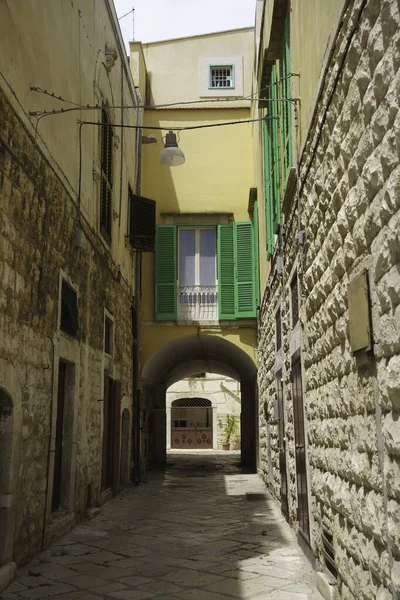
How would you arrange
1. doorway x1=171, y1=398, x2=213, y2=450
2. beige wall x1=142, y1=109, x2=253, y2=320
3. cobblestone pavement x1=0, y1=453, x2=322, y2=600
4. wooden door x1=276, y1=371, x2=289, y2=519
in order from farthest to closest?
doorway x1=171, y1=398, x2=213, y2=450 → beige wall x1=142, y1=109, x2=253, y2=320 → wooden door x1=276, y1=371, x2=289, y2=519 → cobblestone pavement x1=0, y1=453, x2=322, y2=600

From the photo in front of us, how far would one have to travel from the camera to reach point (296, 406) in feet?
21.1

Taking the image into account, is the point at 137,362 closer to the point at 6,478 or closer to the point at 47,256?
the point at 47,256

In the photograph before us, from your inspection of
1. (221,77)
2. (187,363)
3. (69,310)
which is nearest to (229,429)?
(187,363)

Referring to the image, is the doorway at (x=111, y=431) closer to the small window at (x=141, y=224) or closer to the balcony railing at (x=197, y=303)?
the small window at (x=141, y=224)

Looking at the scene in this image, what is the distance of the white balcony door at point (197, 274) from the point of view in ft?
45.7

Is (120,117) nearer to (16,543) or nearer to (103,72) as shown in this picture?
(103,72)

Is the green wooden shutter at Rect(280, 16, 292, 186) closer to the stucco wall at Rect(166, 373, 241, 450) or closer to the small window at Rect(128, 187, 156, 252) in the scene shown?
the small window at Rect(128, 187, 156, 252)

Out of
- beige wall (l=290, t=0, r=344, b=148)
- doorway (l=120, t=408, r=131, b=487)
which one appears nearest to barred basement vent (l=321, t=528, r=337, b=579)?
beige wall (l=290, t=0, r=344, b=148)

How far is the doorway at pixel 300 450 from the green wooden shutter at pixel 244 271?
274 inches

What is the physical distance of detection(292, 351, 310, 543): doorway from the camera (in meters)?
5.83

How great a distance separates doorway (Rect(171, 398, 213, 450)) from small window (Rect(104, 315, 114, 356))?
1785 cm

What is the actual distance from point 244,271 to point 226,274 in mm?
418

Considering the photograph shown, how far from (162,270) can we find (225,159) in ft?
10.7

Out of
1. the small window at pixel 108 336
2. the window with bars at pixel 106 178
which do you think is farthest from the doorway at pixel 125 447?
the window with bars at pixel 106 178
